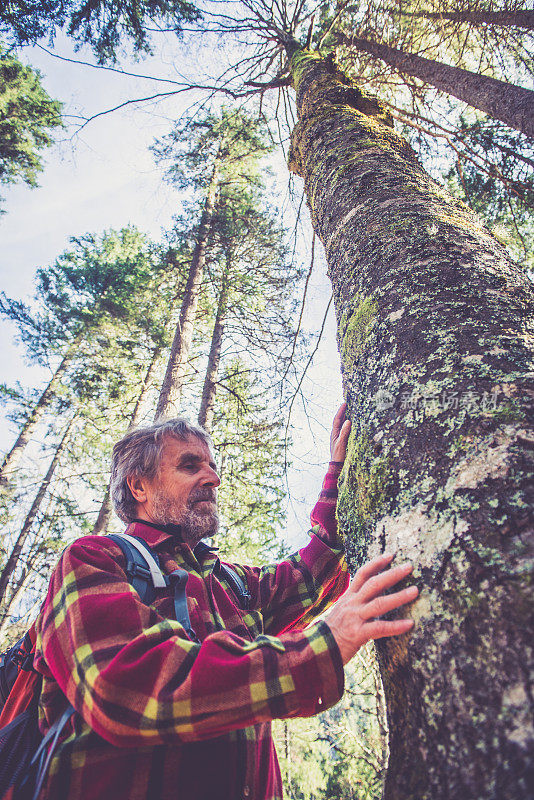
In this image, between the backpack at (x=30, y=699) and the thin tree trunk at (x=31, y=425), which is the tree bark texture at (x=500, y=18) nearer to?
the backpack at (x=30, y=699)

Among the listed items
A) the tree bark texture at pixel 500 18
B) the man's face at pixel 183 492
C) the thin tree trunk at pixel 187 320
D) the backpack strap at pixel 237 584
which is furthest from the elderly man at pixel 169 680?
the tree bark texture at pixel 500 18

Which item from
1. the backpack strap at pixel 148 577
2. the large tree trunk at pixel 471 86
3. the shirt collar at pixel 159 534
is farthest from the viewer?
the large tree trunk at pixel 471 86

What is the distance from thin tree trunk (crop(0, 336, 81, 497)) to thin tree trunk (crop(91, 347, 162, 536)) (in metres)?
3.15

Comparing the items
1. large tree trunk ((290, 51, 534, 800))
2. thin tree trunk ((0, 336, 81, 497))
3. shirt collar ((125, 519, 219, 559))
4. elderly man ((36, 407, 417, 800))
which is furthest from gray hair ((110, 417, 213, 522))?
thin tree trunk ((0, 336, 81, 497))

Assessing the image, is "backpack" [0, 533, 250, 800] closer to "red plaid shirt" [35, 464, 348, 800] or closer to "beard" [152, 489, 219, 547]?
"red plaid shirt" [35, 464, 348, 800]

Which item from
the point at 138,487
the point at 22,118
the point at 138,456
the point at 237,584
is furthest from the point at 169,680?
the point at 22,118

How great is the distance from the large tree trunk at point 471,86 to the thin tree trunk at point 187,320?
475 cm

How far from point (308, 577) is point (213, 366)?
6.82 m

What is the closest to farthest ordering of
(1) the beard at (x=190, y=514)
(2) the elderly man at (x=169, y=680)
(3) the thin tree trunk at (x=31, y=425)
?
(2) the elderly man at (x=169, y=680) → (1) the beard at (x=190, y=514) → (3) the thin tree trunk at (x=31, y=425)

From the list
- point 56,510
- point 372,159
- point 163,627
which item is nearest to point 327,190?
point 372,159

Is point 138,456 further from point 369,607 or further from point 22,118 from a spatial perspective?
point 22,118

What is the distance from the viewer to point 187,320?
7.63 meters

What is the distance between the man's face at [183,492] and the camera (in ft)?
6.00

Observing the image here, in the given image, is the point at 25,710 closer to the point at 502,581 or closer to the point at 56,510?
the point at 502,581
